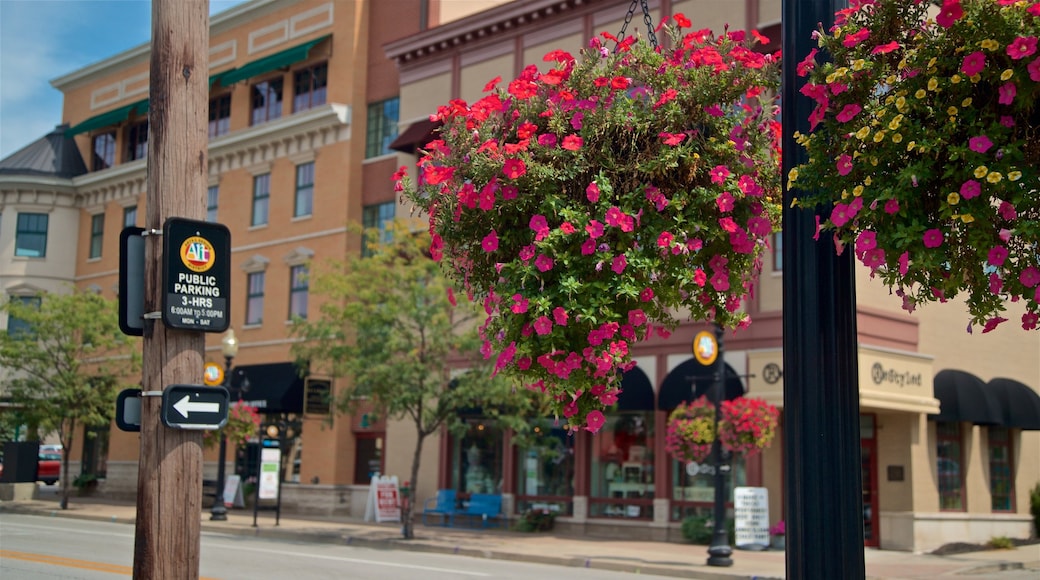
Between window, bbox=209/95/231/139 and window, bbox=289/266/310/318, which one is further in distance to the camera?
window, bbox=209/95/231/139

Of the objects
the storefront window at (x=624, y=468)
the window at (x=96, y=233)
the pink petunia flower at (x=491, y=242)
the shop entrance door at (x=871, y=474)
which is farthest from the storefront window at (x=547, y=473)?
the window at (x=96, y=233)

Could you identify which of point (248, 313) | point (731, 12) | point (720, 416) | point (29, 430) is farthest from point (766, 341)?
point (29, 430)

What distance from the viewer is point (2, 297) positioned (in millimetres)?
37875

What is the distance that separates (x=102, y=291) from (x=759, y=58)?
4150 centimetres

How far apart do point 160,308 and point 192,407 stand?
561 mm

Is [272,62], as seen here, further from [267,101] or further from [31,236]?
[31,236]

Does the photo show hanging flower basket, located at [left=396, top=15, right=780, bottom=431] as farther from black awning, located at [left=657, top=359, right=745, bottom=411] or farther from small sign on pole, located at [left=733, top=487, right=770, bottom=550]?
black awning, located at [left=657, top=359, right=745, bottom=411]

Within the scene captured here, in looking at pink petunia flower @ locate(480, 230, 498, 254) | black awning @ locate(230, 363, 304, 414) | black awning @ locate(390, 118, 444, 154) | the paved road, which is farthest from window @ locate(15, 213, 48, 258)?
pink petunia flower @ locate(480, 230, 498, 254)

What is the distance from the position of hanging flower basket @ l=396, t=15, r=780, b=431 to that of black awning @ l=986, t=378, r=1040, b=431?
23.2 meters

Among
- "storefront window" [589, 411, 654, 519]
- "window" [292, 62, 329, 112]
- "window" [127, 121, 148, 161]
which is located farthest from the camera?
"window" [127, 121, 148, 161]

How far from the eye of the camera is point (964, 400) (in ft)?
80.7

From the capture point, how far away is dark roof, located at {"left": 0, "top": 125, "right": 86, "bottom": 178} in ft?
142

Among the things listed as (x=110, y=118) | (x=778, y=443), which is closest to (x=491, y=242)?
(x=778, y=443)

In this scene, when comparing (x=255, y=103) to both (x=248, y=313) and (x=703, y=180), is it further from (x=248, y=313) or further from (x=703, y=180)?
(x=703, y=180)
